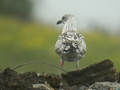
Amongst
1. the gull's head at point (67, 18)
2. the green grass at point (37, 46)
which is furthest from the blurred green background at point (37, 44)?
the gull's head at point (67, 18)

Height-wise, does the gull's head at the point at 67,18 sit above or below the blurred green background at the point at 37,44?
below

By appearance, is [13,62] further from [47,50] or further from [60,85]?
[60,85]

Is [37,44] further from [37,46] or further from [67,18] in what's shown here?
[67,18]

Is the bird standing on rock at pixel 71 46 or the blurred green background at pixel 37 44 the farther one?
the blurred green background at pixel 37 44

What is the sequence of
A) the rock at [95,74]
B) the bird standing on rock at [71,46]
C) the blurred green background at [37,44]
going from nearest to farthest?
the rock at [95,74]
the bird standing on rock at [71,46]
the blurred green background at [37,44]

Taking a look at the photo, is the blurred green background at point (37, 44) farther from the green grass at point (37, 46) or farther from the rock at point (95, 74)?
the rock at point (95, 74)

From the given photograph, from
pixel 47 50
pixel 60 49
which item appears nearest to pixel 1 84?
pixel 60 49

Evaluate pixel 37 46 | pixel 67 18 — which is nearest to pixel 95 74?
pixel 67 18
